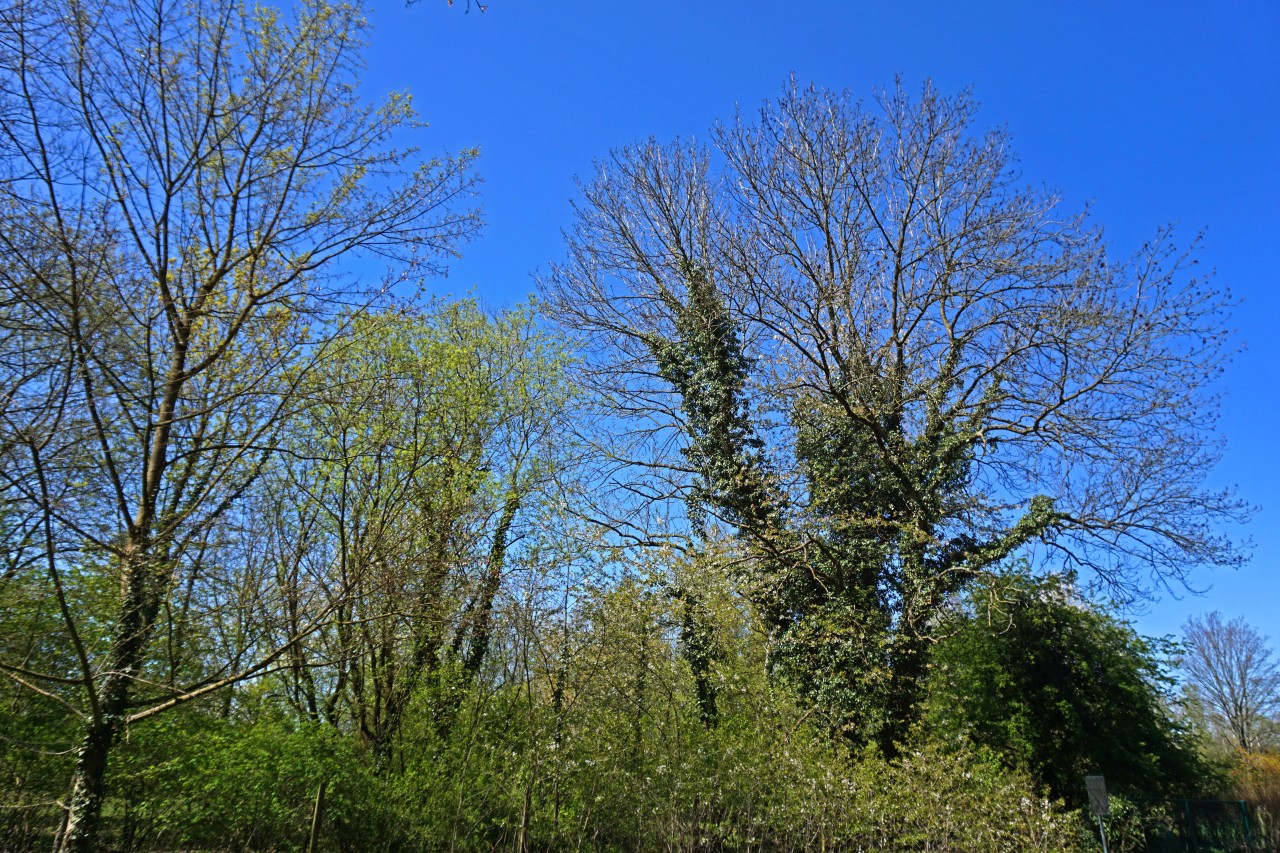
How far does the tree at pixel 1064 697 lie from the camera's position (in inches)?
552

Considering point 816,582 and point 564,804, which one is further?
point 816,582

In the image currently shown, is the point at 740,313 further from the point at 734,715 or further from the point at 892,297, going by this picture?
the point at 734,715

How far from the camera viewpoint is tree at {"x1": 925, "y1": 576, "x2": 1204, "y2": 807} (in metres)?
14.0

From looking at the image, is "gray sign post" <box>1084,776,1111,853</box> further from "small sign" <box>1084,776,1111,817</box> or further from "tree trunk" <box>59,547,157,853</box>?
"tree trunk" <box>59,547,157,853</box>

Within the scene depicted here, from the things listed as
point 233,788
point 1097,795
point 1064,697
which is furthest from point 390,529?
point 1064,697

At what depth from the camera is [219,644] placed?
691cm

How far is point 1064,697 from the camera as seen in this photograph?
47.6ft

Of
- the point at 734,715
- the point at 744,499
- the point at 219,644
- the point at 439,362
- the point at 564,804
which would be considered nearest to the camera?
the point at 219,644

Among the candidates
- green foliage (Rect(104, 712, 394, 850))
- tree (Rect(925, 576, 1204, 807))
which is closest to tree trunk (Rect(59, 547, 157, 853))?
green foliage (Rect(104, 712, 394, 850))

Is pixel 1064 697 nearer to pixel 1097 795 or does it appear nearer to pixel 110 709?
pixel 1097 795

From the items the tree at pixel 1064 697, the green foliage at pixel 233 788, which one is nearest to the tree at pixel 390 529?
the green foliage at pixel 233 788

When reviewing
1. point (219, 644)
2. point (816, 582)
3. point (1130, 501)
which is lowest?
point (219, 644)

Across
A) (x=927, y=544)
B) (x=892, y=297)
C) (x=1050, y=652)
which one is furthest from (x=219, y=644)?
(x=1050, y=652)

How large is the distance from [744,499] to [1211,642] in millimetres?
32995
